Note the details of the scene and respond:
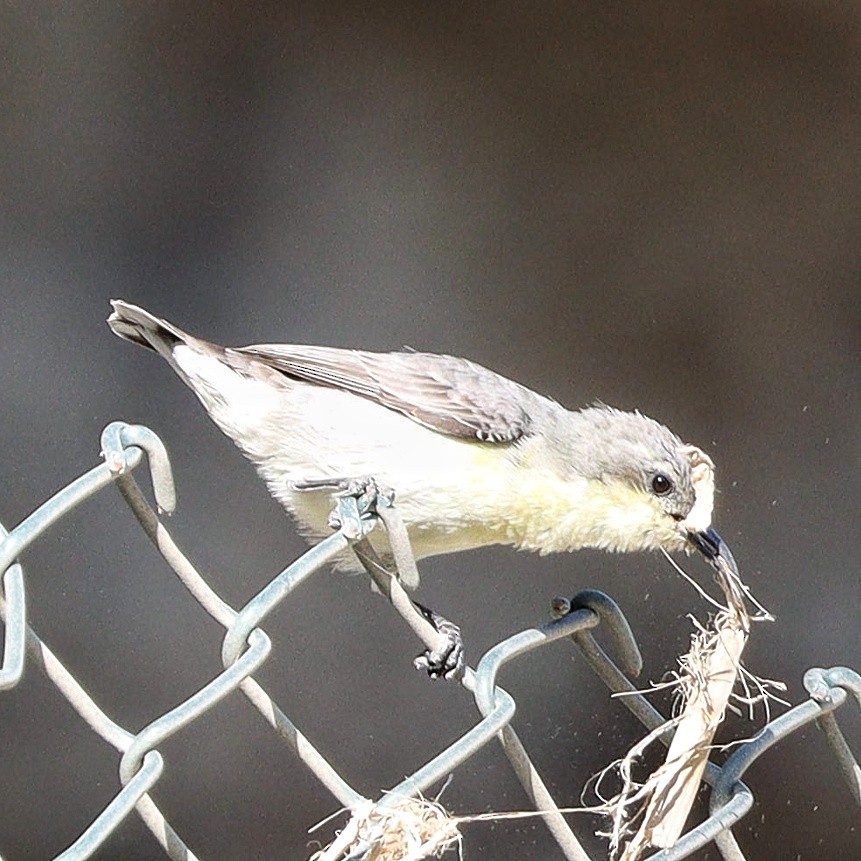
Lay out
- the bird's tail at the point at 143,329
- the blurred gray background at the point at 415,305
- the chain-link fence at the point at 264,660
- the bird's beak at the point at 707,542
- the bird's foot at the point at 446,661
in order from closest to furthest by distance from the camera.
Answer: the chain-link fence at the point at 264,660, the bird's foot at the point at 446,661, the bird's beak at the point at 707,542, the bird's tail at the point at 143,329, the blurred gray background at the point at 415,305

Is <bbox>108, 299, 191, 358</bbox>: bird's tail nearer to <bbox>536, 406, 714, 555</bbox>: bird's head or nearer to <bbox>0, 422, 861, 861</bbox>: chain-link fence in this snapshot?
<bbox>536, 406, 714, 555</bbox>: bird's head

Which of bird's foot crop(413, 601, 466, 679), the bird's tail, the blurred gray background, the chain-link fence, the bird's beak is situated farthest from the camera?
the blurred gray background

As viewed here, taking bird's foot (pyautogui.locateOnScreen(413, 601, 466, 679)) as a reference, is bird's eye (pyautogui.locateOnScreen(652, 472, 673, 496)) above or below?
below

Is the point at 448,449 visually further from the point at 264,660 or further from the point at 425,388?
the point at 264,660

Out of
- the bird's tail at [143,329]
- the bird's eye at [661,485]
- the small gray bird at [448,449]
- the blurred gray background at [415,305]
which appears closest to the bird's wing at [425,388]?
the small gray bird at [448,449]

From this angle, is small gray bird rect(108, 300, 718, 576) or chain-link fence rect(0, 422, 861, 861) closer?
chain-link fence rect(0, 422, 861, 861)

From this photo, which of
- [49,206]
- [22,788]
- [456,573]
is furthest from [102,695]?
[49,206]

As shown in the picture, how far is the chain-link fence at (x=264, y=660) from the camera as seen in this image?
1096 millimetres

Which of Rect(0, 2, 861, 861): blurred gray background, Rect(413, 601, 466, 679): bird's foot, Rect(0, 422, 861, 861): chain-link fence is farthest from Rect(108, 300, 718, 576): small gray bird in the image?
Rect(0, 2, 861, 861): blurred gray background

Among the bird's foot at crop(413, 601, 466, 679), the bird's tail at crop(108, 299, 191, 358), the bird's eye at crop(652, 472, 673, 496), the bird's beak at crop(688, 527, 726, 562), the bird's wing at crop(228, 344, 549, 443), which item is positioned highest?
the bird's tail at crop(108, 299, 191, 358)

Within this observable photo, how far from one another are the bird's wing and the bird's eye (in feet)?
0.68

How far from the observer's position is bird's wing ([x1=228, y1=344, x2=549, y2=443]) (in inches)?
81.4

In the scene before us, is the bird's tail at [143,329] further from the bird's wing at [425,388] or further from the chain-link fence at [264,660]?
the chain-link fence at [264,660]

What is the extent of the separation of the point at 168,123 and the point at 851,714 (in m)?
1.92
